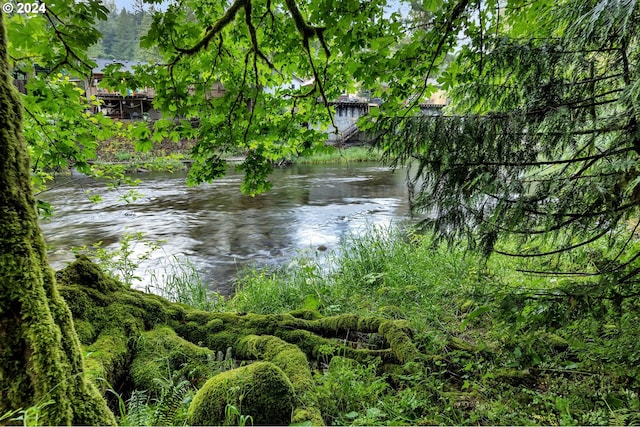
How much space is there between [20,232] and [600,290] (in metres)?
2.82

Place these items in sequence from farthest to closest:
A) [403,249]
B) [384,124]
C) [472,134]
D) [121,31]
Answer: [121,31]
[403,249]
[384,124]
[472,134]

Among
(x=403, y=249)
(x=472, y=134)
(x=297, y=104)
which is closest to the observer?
(x=472, y=134)

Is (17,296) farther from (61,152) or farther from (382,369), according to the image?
(61,152)

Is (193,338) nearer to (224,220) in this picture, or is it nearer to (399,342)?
(399,342)

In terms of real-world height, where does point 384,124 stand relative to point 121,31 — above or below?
below

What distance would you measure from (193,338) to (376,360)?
5.36ft

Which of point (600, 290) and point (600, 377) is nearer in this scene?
point (600, 290)

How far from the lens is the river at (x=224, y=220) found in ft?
26.7

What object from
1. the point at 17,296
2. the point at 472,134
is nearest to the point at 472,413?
the point at 472,134

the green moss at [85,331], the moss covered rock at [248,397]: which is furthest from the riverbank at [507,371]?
the green moss at [85,331]

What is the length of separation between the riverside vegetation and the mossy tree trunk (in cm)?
11

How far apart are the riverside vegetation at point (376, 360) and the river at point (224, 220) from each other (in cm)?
300

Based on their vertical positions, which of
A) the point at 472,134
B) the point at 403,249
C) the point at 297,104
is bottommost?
the point at 403,249

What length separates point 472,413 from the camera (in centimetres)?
200
